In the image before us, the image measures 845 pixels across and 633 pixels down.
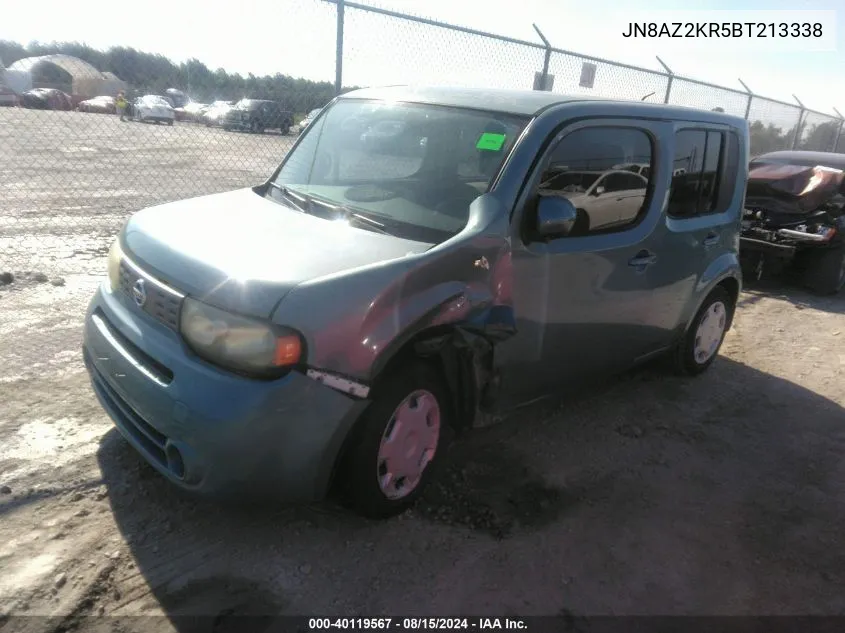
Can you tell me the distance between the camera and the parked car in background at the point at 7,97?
26.7 ft

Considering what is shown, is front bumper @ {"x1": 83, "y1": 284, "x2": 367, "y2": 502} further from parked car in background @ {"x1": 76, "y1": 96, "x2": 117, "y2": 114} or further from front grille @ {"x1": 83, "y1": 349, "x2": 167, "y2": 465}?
parked car in background @ {"x1": 76, "y1": 96, "x2": 117, "y2": 114}

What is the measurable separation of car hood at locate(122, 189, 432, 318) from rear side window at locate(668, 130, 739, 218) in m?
2.08

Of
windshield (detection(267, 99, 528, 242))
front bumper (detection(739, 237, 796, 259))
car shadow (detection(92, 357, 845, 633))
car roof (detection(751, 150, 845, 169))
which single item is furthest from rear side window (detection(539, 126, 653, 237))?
car roof (detection(751, 150, 845, 169))

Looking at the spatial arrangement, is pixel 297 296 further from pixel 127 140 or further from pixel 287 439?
pixel 127 140

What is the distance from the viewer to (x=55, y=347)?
4.21 m

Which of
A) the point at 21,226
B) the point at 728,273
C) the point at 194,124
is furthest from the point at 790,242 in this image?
the point at 194,124

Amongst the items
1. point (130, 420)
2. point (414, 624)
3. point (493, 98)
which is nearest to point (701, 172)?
point (493, 98)

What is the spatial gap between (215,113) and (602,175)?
18.0 m

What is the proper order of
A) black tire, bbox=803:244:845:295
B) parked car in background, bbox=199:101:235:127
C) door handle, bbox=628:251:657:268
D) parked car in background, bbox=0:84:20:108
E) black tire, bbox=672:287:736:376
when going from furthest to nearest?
parked car in background, bbox=199:101:235:127
parked car in background, bbox=0:84:20:108
black tire, bbox=803:244:845:295
black tire, bbox=672:287:736:376
door handle, bbox=628:251:657:268

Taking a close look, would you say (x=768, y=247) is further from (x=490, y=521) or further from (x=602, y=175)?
(x=490, y=521)

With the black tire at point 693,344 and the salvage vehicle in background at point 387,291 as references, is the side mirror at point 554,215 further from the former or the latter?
the black tire at point 693,344

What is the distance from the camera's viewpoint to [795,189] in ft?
26.2

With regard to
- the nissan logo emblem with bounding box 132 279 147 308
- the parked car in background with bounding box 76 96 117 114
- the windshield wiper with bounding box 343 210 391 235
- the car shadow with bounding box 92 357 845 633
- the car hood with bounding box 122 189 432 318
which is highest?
the parked car in background with bounding box 76 96 117 114

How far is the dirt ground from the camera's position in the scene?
246cm
